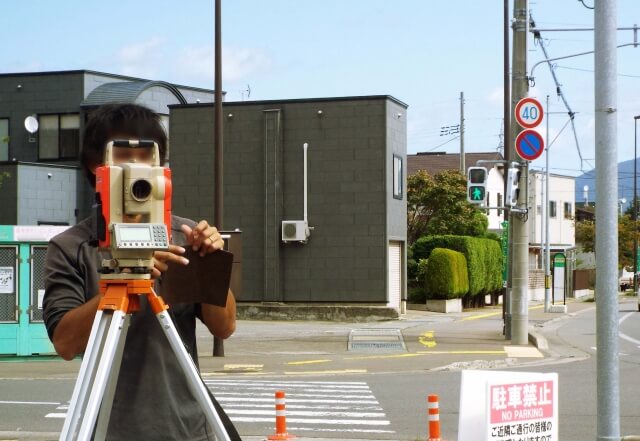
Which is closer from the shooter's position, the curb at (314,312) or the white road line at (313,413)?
the white road line at (313,413)

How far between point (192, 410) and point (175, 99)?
36351 mm

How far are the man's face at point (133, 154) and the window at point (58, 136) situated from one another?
35170 millimetres

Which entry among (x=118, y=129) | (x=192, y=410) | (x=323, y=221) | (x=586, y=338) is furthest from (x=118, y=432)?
(x=323, y=221)

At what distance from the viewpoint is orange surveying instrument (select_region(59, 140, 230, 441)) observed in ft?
9.37

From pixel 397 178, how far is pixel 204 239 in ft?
101

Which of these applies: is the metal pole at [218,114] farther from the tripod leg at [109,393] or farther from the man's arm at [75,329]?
the tripod leg at [109,393]

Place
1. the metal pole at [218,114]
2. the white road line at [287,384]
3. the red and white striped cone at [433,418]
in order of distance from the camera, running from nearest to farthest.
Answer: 1. the red and white striped cone at [433,418]
2. the white road line at [287,384]
3. the metal pole at [218,114]

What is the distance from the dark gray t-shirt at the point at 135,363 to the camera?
3.22m

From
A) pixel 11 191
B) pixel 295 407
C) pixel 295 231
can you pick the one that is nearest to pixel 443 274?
pixel 295 231

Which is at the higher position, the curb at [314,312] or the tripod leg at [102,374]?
the tripod leg at [102,374]

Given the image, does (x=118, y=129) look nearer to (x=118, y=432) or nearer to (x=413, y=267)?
(x=118, y=432)

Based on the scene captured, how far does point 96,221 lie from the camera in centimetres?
295

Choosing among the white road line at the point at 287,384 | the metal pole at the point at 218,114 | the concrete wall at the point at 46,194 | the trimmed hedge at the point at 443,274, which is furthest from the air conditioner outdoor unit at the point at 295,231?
the white road line at the point at 287,384

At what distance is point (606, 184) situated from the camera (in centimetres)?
686
